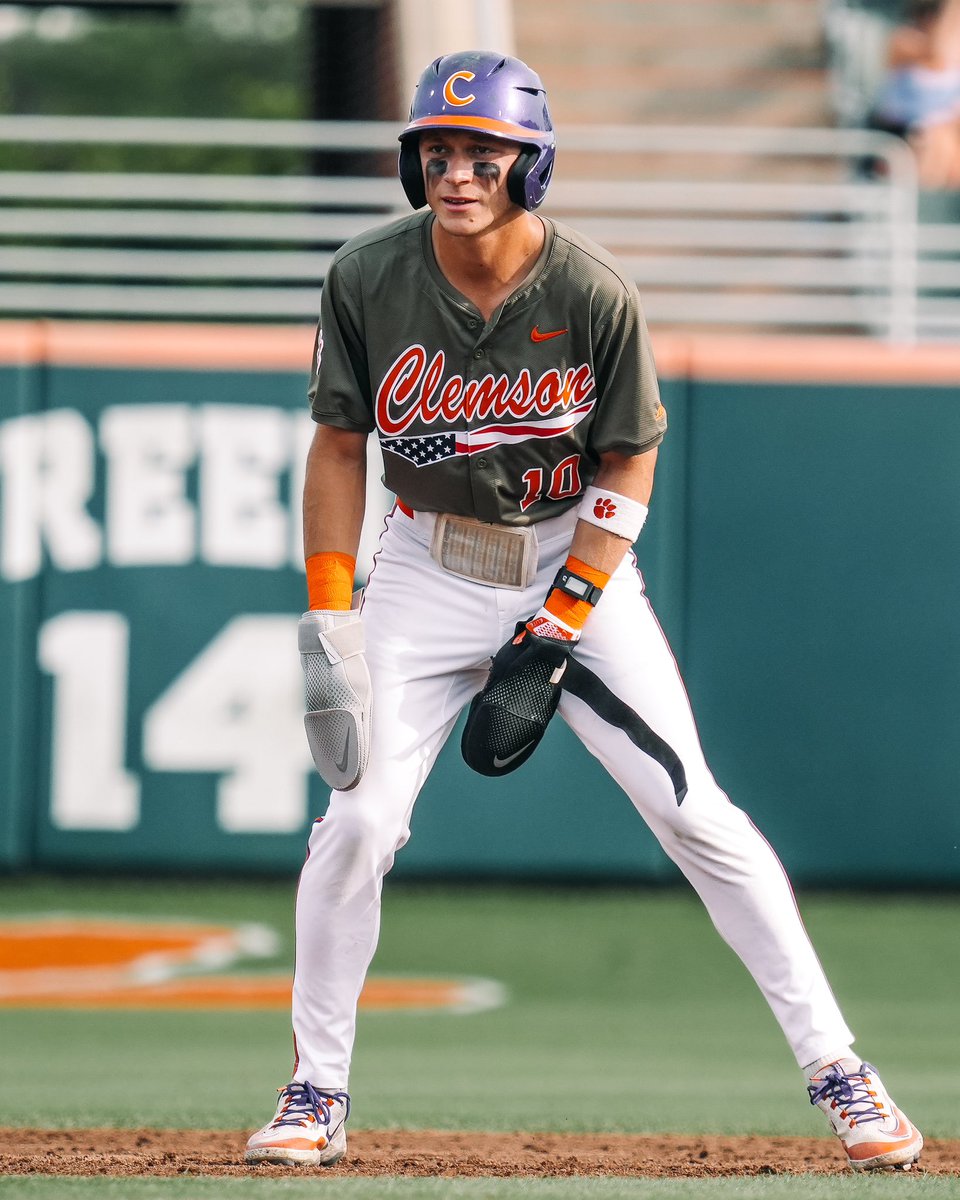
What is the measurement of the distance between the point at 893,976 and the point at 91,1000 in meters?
2.85

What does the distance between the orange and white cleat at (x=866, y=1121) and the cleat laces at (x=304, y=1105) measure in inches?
39.7

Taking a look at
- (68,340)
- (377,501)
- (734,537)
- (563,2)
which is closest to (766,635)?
(734,537)

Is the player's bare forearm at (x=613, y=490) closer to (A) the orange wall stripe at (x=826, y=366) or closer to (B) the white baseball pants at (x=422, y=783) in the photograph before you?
(B) the white baseball pants at (x=422, y=783)

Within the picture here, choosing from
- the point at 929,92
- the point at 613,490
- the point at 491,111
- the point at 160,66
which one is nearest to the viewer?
the point at 491,111

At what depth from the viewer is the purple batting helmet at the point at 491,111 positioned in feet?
12.6

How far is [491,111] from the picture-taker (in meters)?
3.85

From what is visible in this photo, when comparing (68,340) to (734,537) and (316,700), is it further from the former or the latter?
(316,700)

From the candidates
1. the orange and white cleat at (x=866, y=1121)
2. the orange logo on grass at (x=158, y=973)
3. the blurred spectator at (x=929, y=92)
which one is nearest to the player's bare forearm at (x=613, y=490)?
Result: the orange and white cleat at (x=866, y=1121)

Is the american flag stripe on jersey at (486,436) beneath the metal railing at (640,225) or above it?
beneath

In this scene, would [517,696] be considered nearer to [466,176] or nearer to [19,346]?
[466,176]

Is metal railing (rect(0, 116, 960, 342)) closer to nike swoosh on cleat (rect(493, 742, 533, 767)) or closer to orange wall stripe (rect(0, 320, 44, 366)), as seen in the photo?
orange wall stripe (rect(0, 320, 44, 366))

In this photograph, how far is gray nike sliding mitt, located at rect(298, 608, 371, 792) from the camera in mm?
3955

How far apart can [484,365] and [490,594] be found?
0.49m

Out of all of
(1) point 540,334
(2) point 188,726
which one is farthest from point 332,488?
(2) point 188,726
